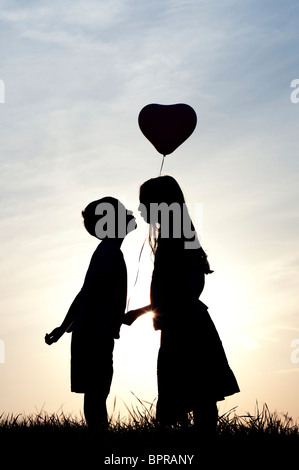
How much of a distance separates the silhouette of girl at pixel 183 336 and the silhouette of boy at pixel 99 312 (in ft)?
2.01

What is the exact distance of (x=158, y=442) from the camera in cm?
468

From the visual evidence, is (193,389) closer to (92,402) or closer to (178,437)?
(178,437)

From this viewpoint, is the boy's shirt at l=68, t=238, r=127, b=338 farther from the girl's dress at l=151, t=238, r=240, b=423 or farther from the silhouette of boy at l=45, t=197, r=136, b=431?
the girl's dress at l=151, t=238, r=240, b=423

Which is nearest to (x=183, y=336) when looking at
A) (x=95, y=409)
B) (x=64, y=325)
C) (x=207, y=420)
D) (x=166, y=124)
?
(x=207, y=420)

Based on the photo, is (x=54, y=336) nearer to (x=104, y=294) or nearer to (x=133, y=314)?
(x=104, y=294)

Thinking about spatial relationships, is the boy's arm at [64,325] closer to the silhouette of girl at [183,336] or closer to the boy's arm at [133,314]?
the boy's arm at [133,314]

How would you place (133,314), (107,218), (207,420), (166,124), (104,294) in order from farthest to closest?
(166,124)
(107,218)
(104,294)
(133,314)
(207,420)

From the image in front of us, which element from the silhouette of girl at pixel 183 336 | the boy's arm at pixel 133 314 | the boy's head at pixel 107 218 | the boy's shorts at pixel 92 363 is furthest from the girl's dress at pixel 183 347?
the boy's head at pixel 107 218

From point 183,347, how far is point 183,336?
3.0 inches

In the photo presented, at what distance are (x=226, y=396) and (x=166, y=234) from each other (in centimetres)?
120

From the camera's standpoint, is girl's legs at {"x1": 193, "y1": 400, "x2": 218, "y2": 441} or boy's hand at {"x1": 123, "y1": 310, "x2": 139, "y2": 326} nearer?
girl's legs at {"x1": 193, "y1": 400, "x2": 218, "y2": 441}

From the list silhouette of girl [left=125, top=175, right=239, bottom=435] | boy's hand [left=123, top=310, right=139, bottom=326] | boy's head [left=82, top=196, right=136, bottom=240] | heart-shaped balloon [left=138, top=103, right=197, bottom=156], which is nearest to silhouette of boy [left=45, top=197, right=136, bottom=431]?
boy's head [left=82, top=196, right=136, bottom=240]

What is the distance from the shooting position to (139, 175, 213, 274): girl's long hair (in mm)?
4777
